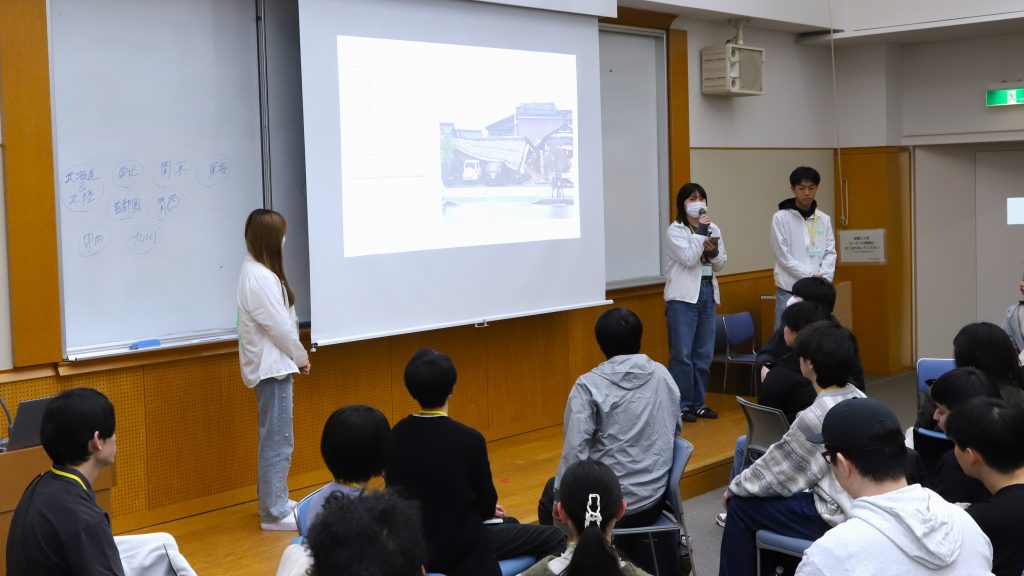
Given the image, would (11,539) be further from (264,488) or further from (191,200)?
(191,200)

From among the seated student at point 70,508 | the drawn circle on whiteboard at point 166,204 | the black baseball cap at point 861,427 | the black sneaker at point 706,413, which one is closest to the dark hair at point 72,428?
the seated student at point 70,508

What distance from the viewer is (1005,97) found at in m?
8.01

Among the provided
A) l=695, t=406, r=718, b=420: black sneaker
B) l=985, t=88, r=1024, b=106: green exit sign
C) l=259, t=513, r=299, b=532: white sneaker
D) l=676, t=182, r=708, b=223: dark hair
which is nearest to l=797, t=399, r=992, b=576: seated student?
l=259, t=513, r=299, b=532: white sneaker

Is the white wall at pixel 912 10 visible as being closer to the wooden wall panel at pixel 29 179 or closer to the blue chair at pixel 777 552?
the blue chair at pixel 777 552

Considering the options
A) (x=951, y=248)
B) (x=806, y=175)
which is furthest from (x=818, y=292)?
(x=951, y=248)

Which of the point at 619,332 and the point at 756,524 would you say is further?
the point at 619,332

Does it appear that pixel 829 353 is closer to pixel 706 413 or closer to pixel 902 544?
pixel 902 544

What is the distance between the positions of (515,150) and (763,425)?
2518 mm

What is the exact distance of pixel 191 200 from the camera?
4582 mm

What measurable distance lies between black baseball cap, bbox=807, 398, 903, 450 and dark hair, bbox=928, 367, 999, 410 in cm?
107

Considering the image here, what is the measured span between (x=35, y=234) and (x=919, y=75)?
718 centimetres

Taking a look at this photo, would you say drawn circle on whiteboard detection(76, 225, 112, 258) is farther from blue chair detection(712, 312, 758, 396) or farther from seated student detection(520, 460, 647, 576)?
blue chair detection(712, 312, 758, 396)

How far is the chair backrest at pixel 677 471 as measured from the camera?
3533 mm

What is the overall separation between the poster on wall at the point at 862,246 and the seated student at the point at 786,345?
366 centimetres
